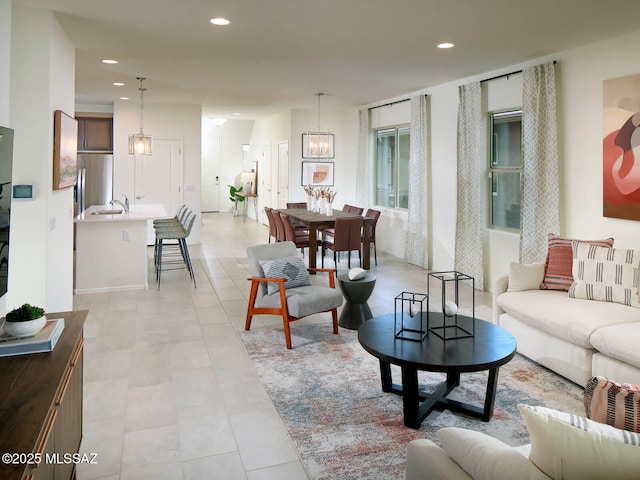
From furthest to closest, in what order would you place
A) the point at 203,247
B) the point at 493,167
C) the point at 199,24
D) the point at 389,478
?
1. the point at 203,247
2. the point at 493,167
3. the point at 199,24
4. the point at 389,478

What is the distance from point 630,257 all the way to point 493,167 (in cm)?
278

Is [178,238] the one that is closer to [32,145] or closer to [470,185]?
[32,145]

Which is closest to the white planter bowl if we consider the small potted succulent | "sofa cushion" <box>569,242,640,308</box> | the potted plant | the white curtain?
the small potted succulent

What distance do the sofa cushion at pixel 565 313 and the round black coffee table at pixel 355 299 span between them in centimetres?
122

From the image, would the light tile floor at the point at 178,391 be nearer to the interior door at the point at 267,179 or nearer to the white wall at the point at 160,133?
the white wall at the point at 160,133

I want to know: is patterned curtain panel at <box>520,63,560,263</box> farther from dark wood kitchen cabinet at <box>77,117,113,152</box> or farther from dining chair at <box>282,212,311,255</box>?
dark wood kitchen cabinet at <box>77,117,113,152</box>

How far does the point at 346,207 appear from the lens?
9.16 meters

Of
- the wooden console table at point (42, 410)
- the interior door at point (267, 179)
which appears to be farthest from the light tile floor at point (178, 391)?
the interior door at point (267, 179)

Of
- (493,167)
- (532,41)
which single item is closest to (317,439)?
(532,41)

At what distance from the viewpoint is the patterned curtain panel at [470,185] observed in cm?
649

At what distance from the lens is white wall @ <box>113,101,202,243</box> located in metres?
9.66

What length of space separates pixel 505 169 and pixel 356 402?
400 cm

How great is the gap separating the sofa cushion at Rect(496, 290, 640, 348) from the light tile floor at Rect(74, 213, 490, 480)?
5.28ft

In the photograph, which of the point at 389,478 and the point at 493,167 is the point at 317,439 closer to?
the point at 389,478
